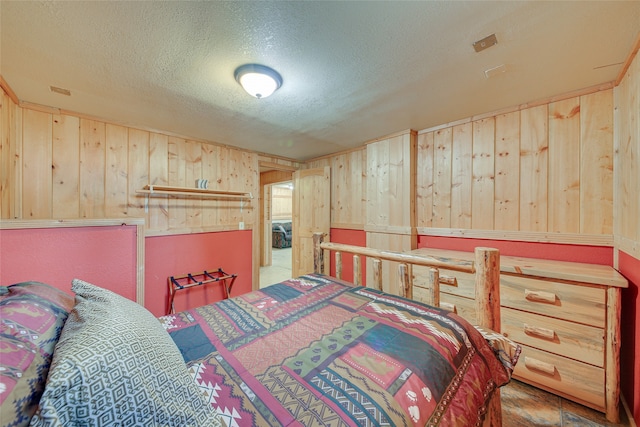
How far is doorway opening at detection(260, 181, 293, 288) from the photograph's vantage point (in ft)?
17.1

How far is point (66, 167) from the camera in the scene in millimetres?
2207

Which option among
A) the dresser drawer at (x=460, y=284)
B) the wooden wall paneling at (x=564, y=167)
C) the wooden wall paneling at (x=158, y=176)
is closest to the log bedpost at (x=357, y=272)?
Result: the dresser drawer at (x=460, y=284)

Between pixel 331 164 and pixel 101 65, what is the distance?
111 inches

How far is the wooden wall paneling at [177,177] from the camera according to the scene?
2.80 m

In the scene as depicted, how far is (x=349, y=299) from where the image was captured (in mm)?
1602

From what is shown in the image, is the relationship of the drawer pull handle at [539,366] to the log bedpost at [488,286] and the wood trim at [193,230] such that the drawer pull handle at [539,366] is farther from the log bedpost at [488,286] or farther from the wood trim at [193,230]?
the wood trim at [193,230]

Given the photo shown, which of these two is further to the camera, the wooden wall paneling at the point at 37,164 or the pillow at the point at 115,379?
the wooden wall paneling at the point at 37,164

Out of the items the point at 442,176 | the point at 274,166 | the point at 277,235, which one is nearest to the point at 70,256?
the point at 274,166

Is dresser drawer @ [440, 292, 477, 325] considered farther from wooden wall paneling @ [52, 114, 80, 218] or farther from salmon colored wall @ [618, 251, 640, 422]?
wooden wall paneling @ [52, 114, 80, 218]

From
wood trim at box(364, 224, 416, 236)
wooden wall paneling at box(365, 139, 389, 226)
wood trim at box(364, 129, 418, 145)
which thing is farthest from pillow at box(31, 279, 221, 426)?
wood trim at box(364, 129, 418, 145)

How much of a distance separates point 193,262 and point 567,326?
3520 mm

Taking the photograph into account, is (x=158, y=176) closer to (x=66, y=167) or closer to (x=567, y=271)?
(x=66, y=167)

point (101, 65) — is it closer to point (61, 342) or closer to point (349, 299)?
point (61, 342)

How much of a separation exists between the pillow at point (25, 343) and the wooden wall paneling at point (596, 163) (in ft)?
10.1
